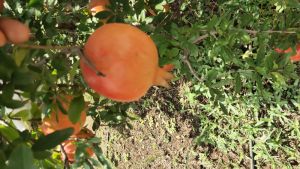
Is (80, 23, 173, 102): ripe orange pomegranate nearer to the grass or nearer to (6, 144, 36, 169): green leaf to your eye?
(6, 144, 36, 169): green leaf

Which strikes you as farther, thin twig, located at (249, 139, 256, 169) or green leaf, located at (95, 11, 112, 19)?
thin twig, located at (249, 139, 256, 169)

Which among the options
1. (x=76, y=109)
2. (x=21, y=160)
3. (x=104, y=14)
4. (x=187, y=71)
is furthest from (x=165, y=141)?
(x=21, y=160)

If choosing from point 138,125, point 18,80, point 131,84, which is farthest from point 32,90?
point 138,125

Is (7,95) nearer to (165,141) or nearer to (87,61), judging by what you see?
(87,61)

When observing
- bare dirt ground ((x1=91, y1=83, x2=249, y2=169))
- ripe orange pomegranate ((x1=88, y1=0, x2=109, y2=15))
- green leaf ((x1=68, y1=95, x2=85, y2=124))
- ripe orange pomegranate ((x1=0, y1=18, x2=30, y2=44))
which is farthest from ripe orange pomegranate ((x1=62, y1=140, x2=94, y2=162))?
bare dirt ground ((x1=91, y1=83, x2=249, y2=169))

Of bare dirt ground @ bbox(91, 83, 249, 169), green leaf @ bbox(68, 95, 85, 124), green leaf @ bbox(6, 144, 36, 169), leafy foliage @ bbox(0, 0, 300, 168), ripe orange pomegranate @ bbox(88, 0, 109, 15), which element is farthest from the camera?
bare dirt ground @ bbox(91, 83, 249, 169)

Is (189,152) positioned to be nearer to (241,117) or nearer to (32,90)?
(241,117)
